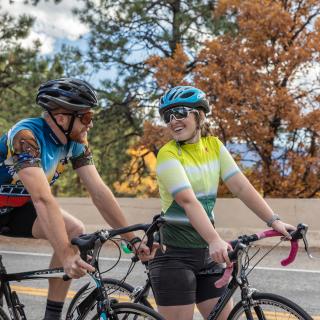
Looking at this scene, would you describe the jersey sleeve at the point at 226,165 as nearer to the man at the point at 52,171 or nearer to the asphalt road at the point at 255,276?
the man at the point at 52,171

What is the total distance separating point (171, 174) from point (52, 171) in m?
0.72

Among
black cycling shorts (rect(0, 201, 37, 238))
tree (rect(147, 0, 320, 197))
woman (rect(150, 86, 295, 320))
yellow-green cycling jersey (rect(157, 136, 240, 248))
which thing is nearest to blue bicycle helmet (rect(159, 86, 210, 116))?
woman (rect(150, 86, 295, 320))

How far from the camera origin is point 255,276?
25.8ft

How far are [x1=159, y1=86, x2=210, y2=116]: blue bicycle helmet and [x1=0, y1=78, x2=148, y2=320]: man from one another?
16.6 inches

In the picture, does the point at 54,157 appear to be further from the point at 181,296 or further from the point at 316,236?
the point at 316,236

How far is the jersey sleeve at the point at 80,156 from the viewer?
3412 mm

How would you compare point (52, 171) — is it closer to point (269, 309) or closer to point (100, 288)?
point (100, 288)

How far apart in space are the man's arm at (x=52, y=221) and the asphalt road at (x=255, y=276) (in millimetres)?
2079

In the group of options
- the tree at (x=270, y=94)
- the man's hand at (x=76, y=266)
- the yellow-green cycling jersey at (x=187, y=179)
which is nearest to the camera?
the man's hand at (x=76, y=266)

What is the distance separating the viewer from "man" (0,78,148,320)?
2889mm

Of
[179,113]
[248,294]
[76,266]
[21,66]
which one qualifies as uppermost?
[21,66]

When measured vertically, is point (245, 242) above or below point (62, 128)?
below

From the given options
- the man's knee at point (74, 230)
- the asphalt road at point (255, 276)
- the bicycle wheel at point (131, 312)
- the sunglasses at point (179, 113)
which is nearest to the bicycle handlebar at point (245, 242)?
the bicycle wheel at point (131, 312)

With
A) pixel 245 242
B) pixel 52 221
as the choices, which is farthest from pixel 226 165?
pixel 52 221
